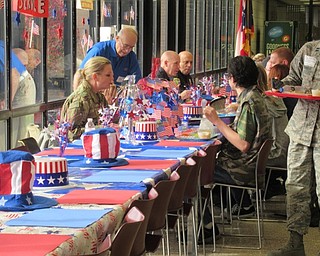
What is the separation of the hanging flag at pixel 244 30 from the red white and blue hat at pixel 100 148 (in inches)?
428

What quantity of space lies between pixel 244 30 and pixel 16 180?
43.3 ft

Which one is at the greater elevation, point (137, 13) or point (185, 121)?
point (137, 13)

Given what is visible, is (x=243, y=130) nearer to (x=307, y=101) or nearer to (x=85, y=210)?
(x=307, y=101)

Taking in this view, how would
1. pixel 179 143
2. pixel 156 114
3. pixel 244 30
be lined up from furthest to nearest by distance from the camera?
1. pixel 244 30
2. pixel 156 114
3. pixel 179 143

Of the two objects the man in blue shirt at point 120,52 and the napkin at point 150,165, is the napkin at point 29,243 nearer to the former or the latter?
the napkin at point 150,165

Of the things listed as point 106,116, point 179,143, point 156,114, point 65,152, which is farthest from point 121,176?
point 156,114

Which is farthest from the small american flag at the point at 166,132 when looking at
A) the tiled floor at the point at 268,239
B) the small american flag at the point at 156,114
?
the tiled floor at the point at 268,239

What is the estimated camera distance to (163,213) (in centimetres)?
400

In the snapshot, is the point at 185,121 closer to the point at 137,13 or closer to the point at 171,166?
the point at 171,166

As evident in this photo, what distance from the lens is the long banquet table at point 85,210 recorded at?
107 inches

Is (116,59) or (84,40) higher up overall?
(84,40)

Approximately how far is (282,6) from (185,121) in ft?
67.9

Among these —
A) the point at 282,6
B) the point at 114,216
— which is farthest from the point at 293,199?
the point at 282,6

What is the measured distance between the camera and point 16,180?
3.21 m
